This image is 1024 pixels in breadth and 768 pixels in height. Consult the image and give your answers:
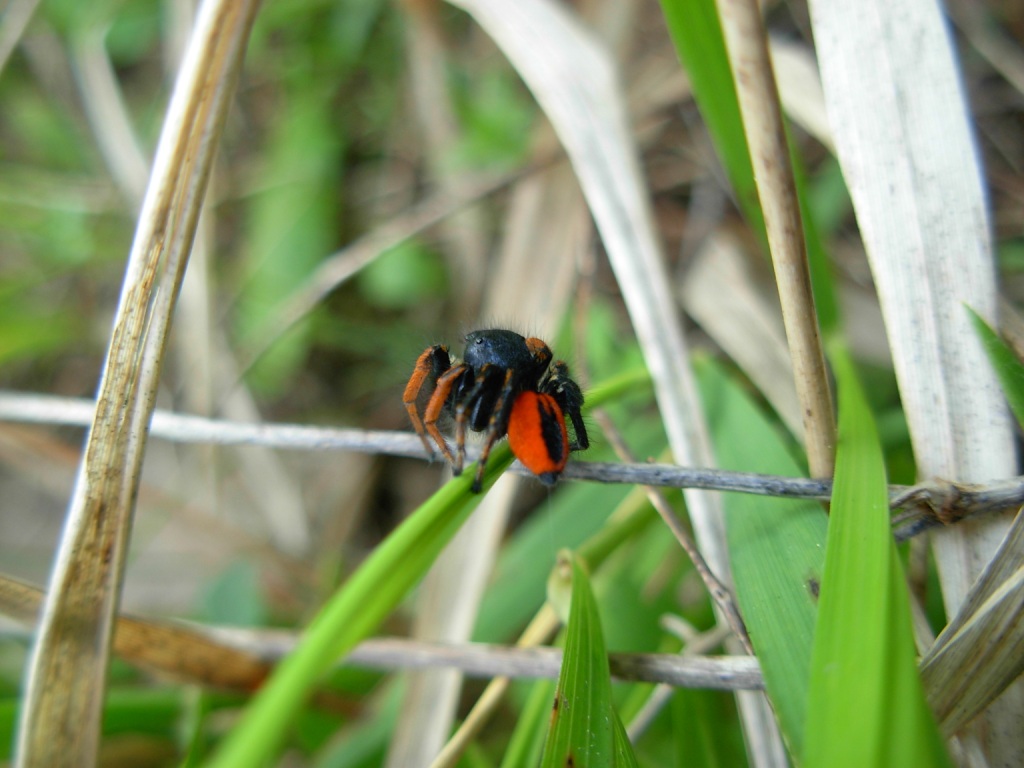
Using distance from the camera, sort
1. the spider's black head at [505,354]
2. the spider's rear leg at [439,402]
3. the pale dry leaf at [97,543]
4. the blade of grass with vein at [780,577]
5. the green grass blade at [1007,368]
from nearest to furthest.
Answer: the blade of grass with vein at [780,577]
the pale dry leaf at [97,543]
the green grass blade at [1007,368]
the spider's rear leg at [439,402]
the spider's black head at [505,354]


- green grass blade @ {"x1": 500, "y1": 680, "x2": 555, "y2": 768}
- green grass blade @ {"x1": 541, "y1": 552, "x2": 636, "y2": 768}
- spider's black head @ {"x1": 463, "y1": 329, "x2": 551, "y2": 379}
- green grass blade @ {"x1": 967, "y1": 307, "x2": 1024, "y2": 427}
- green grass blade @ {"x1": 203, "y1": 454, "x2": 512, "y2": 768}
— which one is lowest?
green grass blade @ {"x1": 500, "y1": 680, "x2": 555, "y2": 768}

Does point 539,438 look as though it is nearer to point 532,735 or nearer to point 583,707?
point 583,707

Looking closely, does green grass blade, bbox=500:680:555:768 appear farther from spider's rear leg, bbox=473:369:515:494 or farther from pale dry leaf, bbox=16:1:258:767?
pale dry leaf, bbox=16:1:258:767

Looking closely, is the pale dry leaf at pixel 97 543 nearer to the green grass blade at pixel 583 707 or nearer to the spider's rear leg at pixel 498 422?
the spider's rear leg at pixel 498 422

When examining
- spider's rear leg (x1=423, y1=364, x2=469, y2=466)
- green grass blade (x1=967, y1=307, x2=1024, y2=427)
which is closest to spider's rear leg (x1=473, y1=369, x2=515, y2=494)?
spider's rear leg (x1=423, y1=364, x2=469, y2=466)

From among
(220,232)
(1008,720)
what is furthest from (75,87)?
(1008,720)

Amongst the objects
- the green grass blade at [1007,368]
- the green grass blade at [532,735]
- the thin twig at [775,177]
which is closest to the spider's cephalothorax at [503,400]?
the thin twig at [775,177]

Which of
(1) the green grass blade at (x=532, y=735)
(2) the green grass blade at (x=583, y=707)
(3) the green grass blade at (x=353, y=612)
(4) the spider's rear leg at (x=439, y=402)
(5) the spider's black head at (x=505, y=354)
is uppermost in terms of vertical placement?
(5) the spider's black head at (x=505, y=354)
